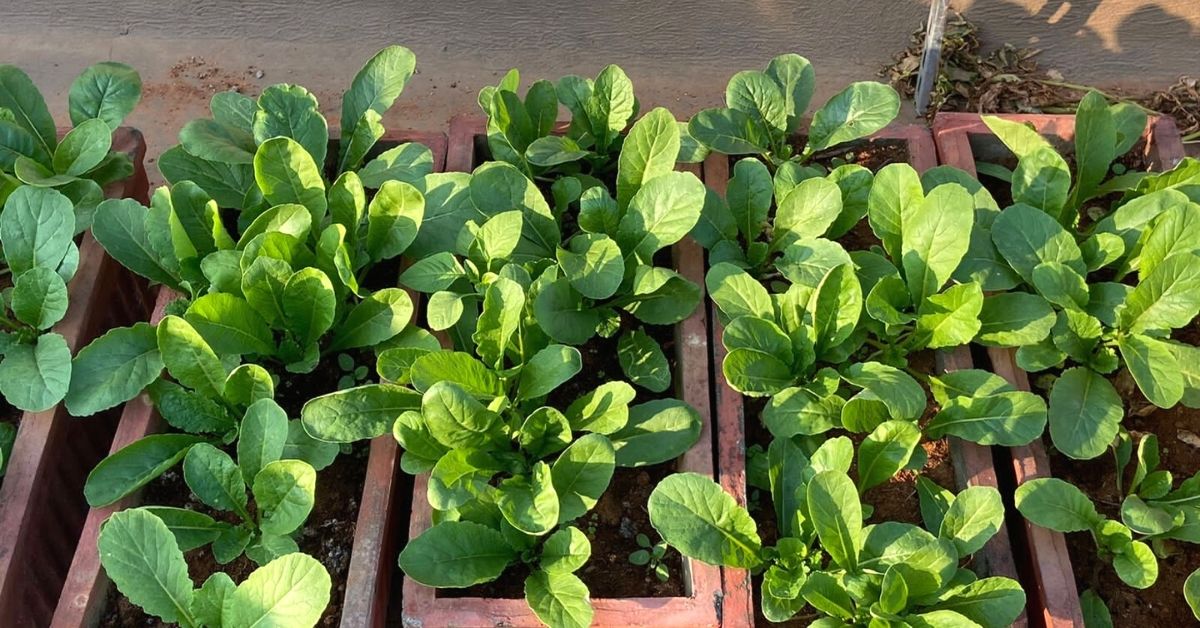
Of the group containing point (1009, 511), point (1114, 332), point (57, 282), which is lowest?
point (1009, 511)

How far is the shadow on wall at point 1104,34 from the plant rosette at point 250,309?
151 cm

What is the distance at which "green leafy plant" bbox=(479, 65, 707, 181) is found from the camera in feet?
5.09

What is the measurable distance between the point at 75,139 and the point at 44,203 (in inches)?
6.0

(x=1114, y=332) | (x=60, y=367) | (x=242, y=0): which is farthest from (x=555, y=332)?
(x=242, y=0)

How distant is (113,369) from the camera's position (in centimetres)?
136

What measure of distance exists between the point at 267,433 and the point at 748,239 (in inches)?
29.6

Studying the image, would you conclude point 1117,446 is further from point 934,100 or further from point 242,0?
point 242,0

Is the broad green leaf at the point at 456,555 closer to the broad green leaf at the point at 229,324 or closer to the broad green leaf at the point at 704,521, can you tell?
the broad green leaf at the point at 704,521

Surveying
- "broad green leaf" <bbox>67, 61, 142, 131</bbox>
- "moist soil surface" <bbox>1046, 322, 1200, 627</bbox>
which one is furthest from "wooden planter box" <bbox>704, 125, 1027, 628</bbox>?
"broad green leaf" <bbox>67, 61, 142, 131</bbox>

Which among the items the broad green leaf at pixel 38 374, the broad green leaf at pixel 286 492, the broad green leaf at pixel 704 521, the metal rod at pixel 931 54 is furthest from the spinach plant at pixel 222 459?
the metal rod at pixel 931 54

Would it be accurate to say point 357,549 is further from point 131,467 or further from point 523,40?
point 523,40

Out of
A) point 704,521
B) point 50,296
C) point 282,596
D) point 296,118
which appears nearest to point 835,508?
point 704,521

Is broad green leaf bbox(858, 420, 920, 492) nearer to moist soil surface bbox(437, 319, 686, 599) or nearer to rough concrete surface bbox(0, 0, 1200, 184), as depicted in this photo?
moist soil surface bbox(437, 319, 686, 599)

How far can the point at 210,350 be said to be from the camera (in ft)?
4.32
